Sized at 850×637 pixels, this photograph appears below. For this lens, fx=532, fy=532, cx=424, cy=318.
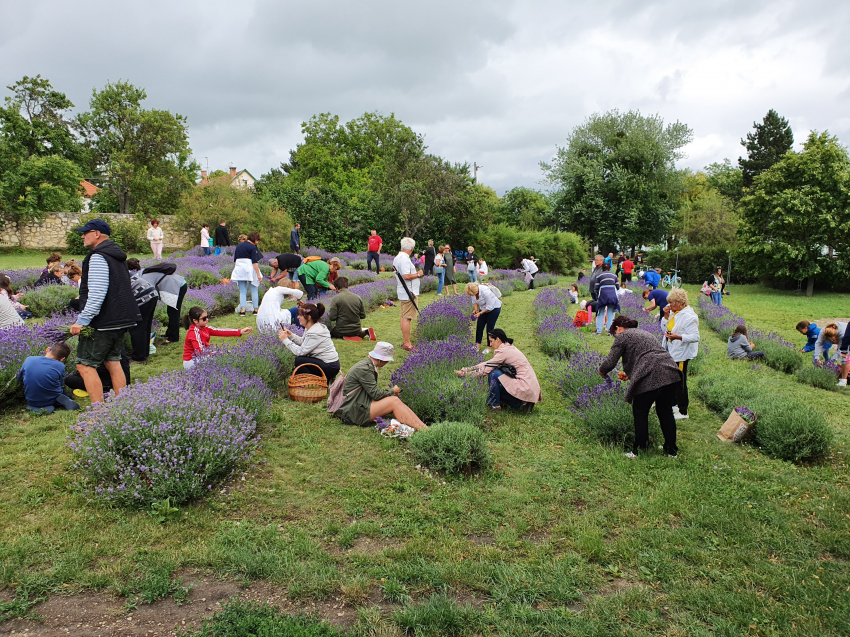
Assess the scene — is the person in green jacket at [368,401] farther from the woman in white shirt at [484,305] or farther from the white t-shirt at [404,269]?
the woman in white shirt at [484,305]

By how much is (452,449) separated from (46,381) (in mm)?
4407

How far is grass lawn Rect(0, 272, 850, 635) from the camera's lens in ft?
10.3

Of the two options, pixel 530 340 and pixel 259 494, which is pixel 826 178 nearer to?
pixel 530 340

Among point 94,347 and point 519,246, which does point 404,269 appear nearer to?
point 94,347

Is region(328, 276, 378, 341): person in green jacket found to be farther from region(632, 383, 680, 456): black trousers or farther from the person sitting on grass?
the person sitting on grass

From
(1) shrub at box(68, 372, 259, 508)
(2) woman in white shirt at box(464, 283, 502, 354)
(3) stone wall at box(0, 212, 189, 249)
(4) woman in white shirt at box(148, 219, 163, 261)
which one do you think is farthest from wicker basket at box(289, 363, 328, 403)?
(3) stone wall at box(0, 212, 189, 249)

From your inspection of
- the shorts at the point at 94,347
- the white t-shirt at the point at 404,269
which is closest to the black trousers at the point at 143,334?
the shorts at the point at 94,347

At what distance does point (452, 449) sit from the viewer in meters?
4.97

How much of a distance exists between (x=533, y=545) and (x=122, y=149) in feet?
135

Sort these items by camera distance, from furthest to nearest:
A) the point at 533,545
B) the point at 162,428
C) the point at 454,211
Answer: the point at 454,211
the point at 162,428
the point at 533,545

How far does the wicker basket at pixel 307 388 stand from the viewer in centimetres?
661

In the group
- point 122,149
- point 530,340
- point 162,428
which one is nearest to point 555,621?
point 162,428

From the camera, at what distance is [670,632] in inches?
118

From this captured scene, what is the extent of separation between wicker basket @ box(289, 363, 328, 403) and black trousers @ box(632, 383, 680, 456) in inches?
144
